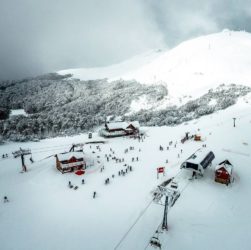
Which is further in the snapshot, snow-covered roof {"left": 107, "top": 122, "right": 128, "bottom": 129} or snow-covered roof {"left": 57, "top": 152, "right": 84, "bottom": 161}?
snow-covered roof {"left": 107, "top": 122, "right": 128, "bottom": 129}

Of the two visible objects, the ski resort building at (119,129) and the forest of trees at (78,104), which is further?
the forest of trees at (78,104)

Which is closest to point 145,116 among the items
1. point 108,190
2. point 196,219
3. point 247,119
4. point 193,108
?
point 193,108

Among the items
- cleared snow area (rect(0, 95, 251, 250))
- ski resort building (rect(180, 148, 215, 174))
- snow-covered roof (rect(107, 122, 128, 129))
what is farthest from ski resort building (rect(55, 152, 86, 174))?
snow-covered roof (rect(107, 122, 128, 129))

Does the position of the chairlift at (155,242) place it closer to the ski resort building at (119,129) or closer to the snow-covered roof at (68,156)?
the snow-covered roof at (68,156)

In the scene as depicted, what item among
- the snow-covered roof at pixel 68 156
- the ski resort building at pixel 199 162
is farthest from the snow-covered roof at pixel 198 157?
the snow-covered roof at pixel 68 156

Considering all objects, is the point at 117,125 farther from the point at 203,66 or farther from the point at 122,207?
the point at 203,66

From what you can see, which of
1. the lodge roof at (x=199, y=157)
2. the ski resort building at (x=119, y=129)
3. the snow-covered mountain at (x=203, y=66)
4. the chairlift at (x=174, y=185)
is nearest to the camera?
the chairlift at (x=174, y=185)

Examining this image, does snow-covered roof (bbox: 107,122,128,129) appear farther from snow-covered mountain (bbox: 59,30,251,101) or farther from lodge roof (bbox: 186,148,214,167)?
snow-covered mountain (bbox: 59,30,251,101)
